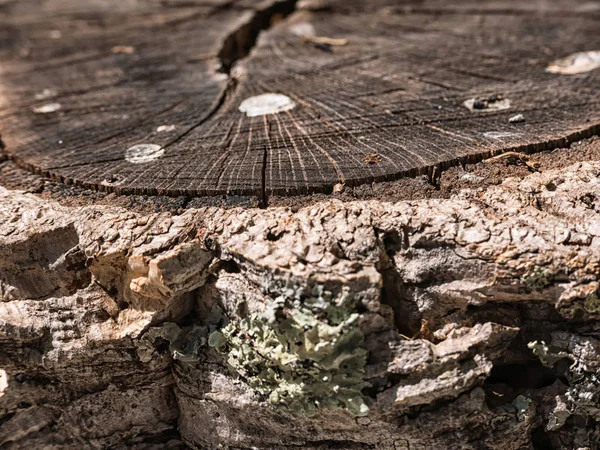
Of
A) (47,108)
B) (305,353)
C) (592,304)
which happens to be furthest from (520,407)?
(47,108)

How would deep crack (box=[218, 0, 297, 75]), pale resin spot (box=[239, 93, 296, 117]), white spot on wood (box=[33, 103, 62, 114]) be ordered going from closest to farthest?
pale resin spot (box=[239, 93, 296, 117]), white spot on wood (box=[33, 103, 62, 114]), deep crack (box=[218, 0, 297, 75])

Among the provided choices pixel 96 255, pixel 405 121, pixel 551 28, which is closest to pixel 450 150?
pixel 405 121

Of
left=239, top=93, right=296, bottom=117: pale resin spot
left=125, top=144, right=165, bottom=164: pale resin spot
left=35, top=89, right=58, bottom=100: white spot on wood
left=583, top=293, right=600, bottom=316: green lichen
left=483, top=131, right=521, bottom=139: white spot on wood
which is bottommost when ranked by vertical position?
left=583, top=293, right=600, bottom=316: green lichen

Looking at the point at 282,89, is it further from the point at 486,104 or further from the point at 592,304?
the point at 592,304

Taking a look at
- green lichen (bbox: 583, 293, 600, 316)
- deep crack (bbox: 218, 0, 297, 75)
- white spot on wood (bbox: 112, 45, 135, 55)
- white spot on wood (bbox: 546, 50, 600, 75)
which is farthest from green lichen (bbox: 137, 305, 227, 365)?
white spot on wood (bbox: 112, 45, 135, 55)

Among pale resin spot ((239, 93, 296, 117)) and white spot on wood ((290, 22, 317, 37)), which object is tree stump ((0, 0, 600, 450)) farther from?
white spot on wood ((290, 22, 317, 37))

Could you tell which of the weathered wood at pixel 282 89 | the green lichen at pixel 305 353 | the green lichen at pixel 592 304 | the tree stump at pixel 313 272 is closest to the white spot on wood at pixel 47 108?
the weathered wood at pixel 282 89
